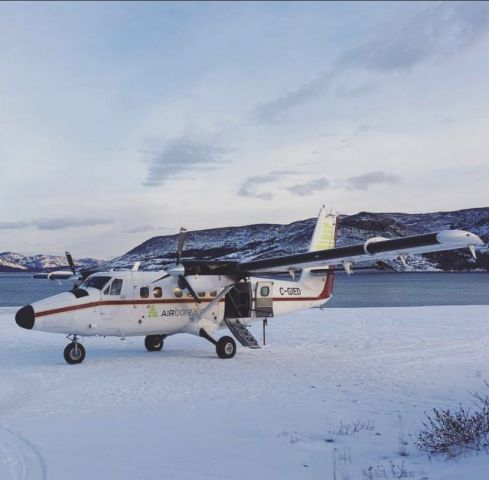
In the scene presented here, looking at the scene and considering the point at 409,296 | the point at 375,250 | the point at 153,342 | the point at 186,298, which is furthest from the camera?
the point at 409,296

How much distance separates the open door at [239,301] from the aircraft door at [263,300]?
40cm

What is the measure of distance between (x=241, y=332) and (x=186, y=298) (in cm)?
218

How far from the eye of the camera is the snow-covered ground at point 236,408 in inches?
283

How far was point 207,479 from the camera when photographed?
679 cm

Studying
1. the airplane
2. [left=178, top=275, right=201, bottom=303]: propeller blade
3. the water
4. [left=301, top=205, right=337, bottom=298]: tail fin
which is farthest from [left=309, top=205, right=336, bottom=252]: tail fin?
the water

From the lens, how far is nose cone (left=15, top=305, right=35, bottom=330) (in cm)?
1442

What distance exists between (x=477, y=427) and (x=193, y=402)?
553cm

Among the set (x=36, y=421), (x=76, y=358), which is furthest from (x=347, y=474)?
(x=76, y=358)

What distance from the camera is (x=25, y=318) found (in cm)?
1445

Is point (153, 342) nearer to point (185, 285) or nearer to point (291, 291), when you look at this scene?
point (185, 285)

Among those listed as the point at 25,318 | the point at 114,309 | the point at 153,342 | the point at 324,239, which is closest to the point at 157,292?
the point at 114,309

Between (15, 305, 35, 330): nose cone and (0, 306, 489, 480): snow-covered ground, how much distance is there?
1270 millimetres

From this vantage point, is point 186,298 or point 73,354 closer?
point 73,354

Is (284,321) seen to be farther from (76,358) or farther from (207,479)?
(207,479)
